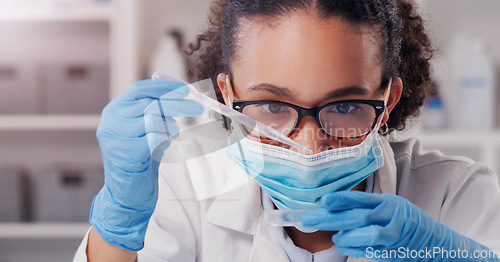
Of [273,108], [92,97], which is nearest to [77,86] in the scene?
[92,97]

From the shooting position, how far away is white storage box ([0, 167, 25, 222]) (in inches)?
61.9

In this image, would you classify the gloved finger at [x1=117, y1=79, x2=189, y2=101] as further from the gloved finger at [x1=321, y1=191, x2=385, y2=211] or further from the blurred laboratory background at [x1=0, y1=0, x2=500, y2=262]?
the blurred laboratory background at [x1=0, y1=0, x2=500, y2=262]

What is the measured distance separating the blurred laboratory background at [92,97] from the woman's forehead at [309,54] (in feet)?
2.83

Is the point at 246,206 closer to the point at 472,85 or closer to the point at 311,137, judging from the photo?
the point at 311,137

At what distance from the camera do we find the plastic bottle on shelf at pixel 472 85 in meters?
1.51

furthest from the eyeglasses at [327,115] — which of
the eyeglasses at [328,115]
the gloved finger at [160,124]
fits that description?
the gloved finger at [160,124]

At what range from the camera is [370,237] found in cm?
61

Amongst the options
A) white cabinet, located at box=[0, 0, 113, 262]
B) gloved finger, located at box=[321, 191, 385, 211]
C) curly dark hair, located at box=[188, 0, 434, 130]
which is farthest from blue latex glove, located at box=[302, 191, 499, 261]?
white cabinet, located at box=[0, 0, 113, 262]

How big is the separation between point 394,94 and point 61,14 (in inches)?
49.5

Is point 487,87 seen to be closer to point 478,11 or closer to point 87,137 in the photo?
point 478,11

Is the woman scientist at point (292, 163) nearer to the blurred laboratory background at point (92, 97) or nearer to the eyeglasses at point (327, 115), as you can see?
the eyeglasses at point (327, 115)

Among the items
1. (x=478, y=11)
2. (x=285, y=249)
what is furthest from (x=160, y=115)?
(x=478, y=11)

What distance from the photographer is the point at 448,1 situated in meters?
1.60

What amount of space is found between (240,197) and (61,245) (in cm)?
106
